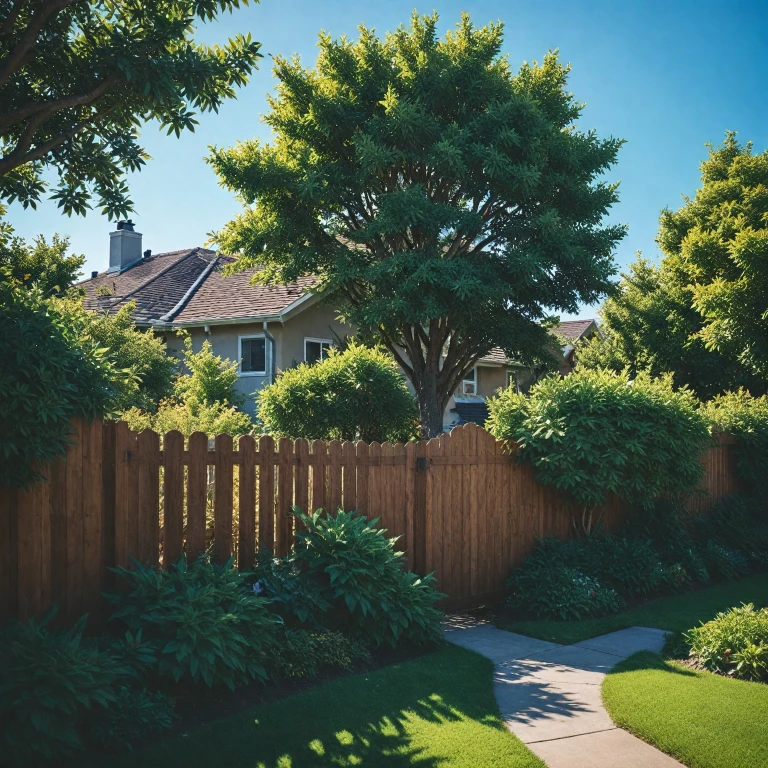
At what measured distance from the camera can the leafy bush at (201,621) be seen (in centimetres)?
502

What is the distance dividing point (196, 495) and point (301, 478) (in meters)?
1.08

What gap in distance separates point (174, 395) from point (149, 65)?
474 inches

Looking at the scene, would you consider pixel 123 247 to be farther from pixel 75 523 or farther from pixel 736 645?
pixel 736 645

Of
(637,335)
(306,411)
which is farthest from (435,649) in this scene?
(637,335)

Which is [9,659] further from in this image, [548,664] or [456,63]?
[456,63]

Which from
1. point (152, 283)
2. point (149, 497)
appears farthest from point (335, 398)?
point (152, 283)

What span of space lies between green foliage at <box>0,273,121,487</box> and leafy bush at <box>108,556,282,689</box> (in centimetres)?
116

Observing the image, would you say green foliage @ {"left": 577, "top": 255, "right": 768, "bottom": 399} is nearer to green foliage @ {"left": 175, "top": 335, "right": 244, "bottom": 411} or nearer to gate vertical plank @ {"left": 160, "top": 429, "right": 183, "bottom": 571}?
green foliage @ {"left": 175, "top": 335, "right": 244, "bottom": 411}

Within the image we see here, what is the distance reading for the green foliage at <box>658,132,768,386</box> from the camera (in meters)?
14.9

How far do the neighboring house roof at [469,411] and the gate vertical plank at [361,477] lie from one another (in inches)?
704

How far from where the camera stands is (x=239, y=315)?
20.9m

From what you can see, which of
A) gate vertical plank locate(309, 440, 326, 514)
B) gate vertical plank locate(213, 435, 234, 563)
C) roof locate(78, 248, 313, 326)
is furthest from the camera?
roof locate(78, 248, 313, 326)

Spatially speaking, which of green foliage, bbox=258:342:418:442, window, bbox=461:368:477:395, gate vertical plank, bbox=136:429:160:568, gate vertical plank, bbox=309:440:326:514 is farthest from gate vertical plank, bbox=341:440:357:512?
window, bbox=461:368:477:395

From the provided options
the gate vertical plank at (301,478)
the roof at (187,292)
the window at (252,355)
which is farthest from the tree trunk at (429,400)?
the gate vertical plank at (301,478)
